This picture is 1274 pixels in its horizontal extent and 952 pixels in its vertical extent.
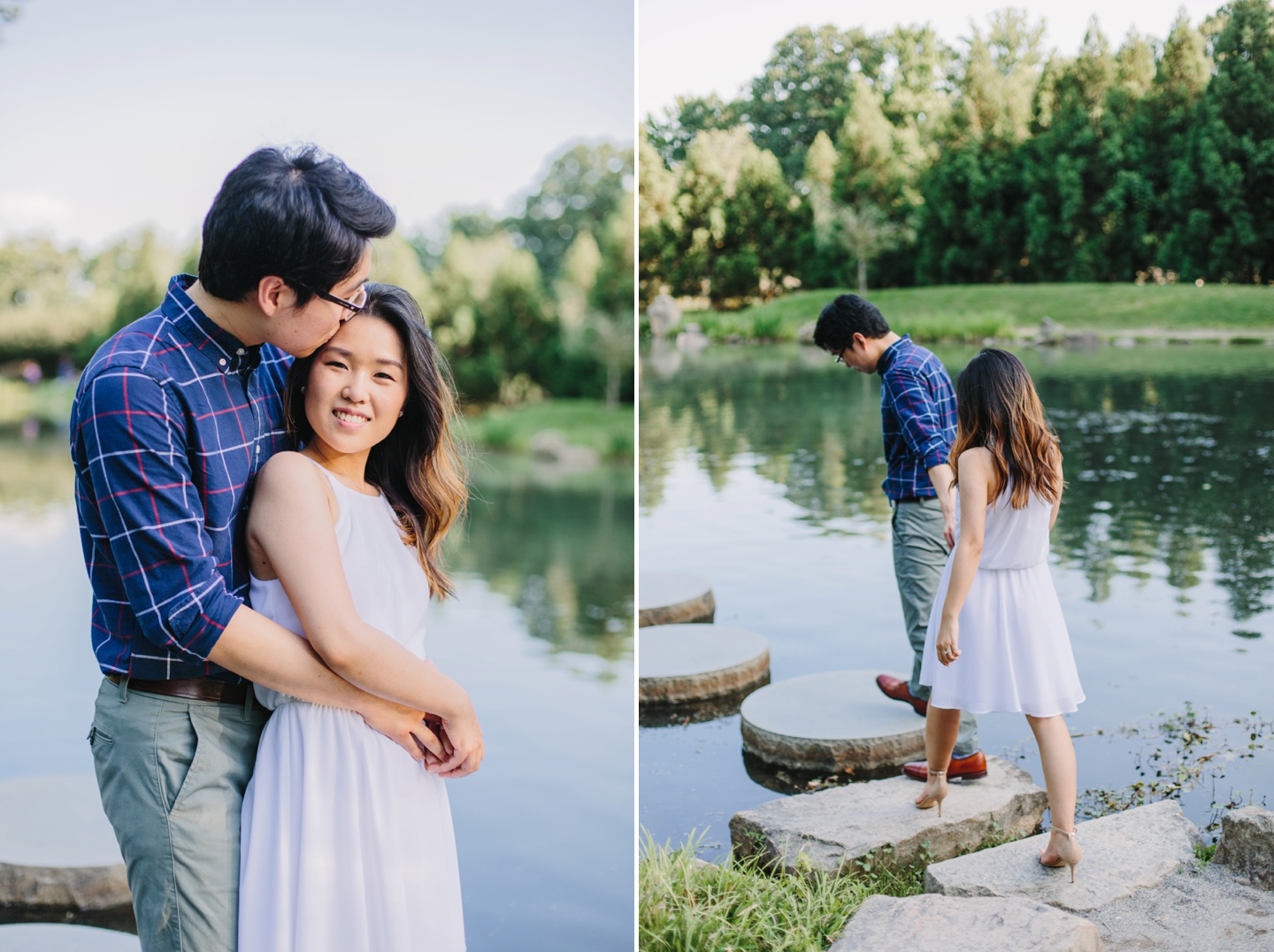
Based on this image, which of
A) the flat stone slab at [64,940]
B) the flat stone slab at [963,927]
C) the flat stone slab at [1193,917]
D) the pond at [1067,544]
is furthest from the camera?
the pond at [1067,544]

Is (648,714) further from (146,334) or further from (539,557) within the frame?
(539,557)

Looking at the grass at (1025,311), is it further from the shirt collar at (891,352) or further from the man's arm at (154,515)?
the man's arm at (154,515)

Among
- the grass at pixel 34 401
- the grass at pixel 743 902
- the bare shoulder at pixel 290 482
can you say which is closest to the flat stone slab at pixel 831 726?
the grass at pixel 743 902

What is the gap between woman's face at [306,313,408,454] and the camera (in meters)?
1.31

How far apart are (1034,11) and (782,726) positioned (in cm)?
216

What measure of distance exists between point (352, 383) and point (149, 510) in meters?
0.30

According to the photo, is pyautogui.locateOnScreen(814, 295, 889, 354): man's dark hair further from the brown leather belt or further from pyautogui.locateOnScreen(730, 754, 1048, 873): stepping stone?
the brown leather belt

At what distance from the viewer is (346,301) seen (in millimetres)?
1227

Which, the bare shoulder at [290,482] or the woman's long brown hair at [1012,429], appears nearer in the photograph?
the bare shoulder at [290,482]

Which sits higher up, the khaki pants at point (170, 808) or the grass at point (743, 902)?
the khaki pants at point (170, 808)

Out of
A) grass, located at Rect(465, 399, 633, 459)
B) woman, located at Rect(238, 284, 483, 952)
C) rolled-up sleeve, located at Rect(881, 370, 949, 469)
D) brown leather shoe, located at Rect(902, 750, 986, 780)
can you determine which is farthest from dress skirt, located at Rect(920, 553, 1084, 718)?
Answer: grass, located at Rect(465, 399, 633, 459)

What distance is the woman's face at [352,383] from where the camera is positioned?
1.31 m

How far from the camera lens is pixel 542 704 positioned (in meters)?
6.41

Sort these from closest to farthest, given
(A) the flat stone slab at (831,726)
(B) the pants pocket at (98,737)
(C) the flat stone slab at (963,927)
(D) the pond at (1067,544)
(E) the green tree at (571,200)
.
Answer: (B) the pants pocket at (98,737) → (C) the flat stone slab at (963,927) → (D) the pond at (1067,544) → (A) the flat stone slab at (831,726) → (E) the green tree at (571,200)
